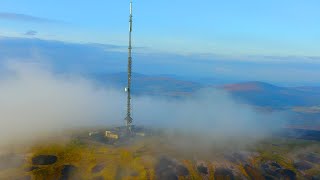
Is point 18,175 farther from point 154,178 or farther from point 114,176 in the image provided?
point 154,178

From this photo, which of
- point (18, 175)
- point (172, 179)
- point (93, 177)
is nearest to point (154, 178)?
point (172, 179)

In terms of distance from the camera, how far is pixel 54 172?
200m

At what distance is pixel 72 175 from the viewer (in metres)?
198

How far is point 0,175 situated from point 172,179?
288ft

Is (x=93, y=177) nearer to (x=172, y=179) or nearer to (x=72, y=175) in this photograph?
(x=72, y=175)

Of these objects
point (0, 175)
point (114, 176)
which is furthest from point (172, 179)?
point (0, 175)

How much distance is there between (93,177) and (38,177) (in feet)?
90.7

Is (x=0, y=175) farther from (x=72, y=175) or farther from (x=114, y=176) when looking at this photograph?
(x=114, y=176)

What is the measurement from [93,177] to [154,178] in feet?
104

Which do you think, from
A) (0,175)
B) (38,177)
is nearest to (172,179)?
(38,177)

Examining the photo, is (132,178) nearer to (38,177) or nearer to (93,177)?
(93,177)

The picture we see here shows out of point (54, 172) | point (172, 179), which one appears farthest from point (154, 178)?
point (54, 172)

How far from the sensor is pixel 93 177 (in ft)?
646

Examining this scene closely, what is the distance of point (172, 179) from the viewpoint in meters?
199
